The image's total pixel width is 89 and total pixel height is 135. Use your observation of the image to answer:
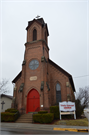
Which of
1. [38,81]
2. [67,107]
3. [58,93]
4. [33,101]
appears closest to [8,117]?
[33,101]

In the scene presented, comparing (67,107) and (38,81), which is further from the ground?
(38,81)

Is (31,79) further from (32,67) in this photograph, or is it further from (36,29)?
(36,29)

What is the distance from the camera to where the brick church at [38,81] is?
20438 millimetres

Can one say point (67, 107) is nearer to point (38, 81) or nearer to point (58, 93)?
point (58, 93)

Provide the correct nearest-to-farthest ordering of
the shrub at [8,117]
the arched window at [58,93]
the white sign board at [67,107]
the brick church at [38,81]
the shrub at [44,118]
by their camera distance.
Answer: the shrub at [44,118] → the white sign board at [67,107] → the shrub at [8,117] → the brick church at [38,81] → the arched window at [58,93]

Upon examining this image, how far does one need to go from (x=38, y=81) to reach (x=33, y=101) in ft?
11.7

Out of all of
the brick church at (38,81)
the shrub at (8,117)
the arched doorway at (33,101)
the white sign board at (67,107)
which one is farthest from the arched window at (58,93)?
the shrub at (8,117)

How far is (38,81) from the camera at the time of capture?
21.4 m

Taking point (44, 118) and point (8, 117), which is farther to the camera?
point (8, 117)

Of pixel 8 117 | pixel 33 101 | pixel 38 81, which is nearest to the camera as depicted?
pixel 8 117

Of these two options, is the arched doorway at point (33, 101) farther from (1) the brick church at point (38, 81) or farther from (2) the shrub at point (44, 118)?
(2) the shrub at point (44, 118)

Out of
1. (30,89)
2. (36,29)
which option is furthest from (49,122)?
(36,29)

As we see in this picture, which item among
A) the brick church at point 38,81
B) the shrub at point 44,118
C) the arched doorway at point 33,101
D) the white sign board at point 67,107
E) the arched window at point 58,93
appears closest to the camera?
the shrub at point 44,118

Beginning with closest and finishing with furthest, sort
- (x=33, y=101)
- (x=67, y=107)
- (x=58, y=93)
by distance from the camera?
1. (x=67, y=107)
2. (x=33, y=101)
3. (x=58, y=93)
